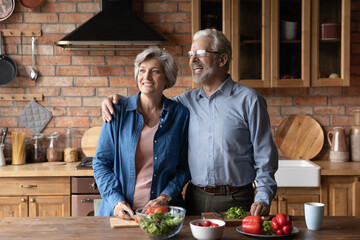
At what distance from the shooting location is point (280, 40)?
3.61 m

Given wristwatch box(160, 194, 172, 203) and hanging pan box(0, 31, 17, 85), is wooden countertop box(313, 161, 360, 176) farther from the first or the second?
hanging pan box(0, 31, 17, 85)

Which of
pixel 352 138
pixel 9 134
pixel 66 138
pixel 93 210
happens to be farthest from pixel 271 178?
pixel 9 134

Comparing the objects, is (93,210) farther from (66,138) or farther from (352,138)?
(352,138)

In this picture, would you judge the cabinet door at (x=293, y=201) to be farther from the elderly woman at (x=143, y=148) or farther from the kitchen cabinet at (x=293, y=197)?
the elderly woman at (x=143, y=148)

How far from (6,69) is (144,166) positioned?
214 centimetres

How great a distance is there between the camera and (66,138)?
3953 millimetres

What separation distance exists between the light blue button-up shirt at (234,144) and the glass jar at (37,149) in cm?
192

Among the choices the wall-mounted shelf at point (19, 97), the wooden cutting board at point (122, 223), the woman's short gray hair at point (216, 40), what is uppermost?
the woman's short gray hair at point (216, 40)

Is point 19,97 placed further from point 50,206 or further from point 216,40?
point 216,40

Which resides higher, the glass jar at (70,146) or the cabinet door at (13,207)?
the glass jar at (70,146)

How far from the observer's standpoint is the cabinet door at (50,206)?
132 inches

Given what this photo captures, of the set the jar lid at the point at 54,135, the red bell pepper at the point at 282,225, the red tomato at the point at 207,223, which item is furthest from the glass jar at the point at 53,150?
the red bell pepper at the point at 282,225

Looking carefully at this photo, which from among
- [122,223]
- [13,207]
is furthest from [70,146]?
[122,223]

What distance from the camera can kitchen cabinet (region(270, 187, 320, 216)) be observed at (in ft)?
11.0
